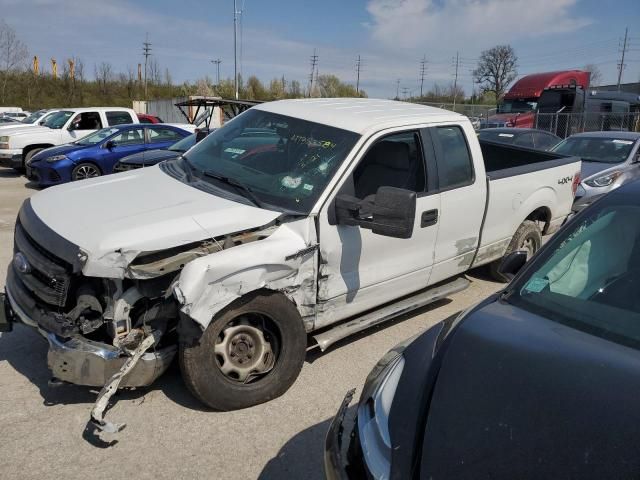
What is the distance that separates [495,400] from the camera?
1.90 meters

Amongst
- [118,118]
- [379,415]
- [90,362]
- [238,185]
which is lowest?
[90,362]

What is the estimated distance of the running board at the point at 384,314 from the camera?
12.3 feet

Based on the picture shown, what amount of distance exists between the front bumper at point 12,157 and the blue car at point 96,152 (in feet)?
7.85

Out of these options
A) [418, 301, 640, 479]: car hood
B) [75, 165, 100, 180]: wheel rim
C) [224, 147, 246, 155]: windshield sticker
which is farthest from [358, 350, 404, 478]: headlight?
[75, 165, 100, 180]: wheel rim

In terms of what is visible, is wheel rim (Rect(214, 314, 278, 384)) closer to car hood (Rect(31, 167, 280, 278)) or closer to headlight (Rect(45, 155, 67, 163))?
car hood (Rect(31, 167, 280, 278))

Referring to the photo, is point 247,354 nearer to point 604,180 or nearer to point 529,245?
point 529,245

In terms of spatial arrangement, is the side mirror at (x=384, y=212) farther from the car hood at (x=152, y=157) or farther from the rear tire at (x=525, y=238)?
the car hood at (x=152, y=157)

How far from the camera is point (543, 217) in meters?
5.94

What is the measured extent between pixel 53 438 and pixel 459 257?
339 cm

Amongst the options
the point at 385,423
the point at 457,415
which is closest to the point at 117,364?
the point at 385,423

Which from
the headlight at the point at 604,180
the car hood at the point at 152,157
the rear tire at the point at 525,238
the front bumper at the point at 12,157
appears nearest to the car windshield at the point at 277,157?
the rear tire at the point at 525,238

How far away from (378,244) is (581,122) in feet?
66.8

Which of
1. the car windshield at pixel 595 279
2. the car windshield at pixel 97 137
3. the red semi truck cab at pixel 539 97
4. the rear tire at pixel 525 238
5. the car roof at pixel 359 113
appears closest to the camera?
the car windshield at pixel 595 279

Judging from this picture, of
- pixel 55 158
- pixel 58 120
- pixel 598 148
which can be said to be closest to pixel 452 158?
pixel 598 148
